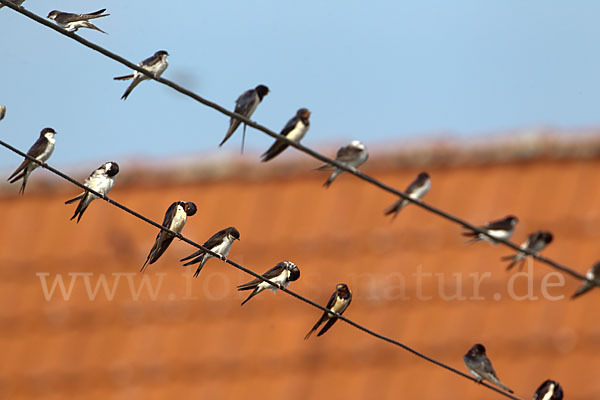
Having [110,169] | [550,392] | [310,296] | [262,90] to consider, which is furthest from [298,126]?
[310,296]

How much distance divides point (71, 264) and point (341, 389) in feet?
12.7

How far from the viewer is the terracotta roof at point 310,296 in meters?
13.3

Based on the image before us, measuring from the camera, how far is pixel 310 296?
45.7ft

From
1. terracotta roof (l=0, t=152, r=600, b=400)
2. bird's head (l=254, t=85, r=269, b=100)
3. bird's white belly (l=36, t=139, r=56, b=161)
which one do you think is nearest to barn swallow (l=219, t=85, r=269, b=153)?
bird's head (l=254, t=85, r=269, b=100)

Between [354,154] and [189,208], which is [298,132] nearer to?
[354,154]

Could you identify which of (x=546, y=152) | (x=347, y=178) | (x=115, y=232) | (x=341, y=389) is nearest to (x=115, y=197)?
(x=115, y=232)

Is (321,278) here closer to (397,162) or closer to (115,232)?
(397,162)

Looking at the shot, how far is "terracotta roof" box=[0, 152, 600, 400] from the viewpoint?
13.3m

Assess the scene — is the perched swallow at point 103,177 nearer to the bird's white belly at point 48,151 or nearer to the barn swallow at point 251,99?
the bird's white belly at point 48,151

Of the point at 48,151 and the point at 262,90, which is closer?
the point at 48,151

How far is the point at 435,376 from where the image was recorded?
43.0 feet

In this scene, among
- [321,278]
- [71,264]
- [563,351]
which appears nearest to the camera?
[563,351]

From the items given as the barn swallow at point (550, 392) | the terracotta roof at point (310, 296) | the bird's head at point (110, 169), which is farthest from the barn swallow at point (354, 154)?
the terracotta roof at point (310, 296)

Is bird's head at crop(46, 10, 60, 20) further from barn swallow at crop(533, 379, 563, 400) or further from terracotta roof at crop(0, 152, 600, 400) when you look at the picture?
terracotta roof at crop(0, 152, 600, 400)
